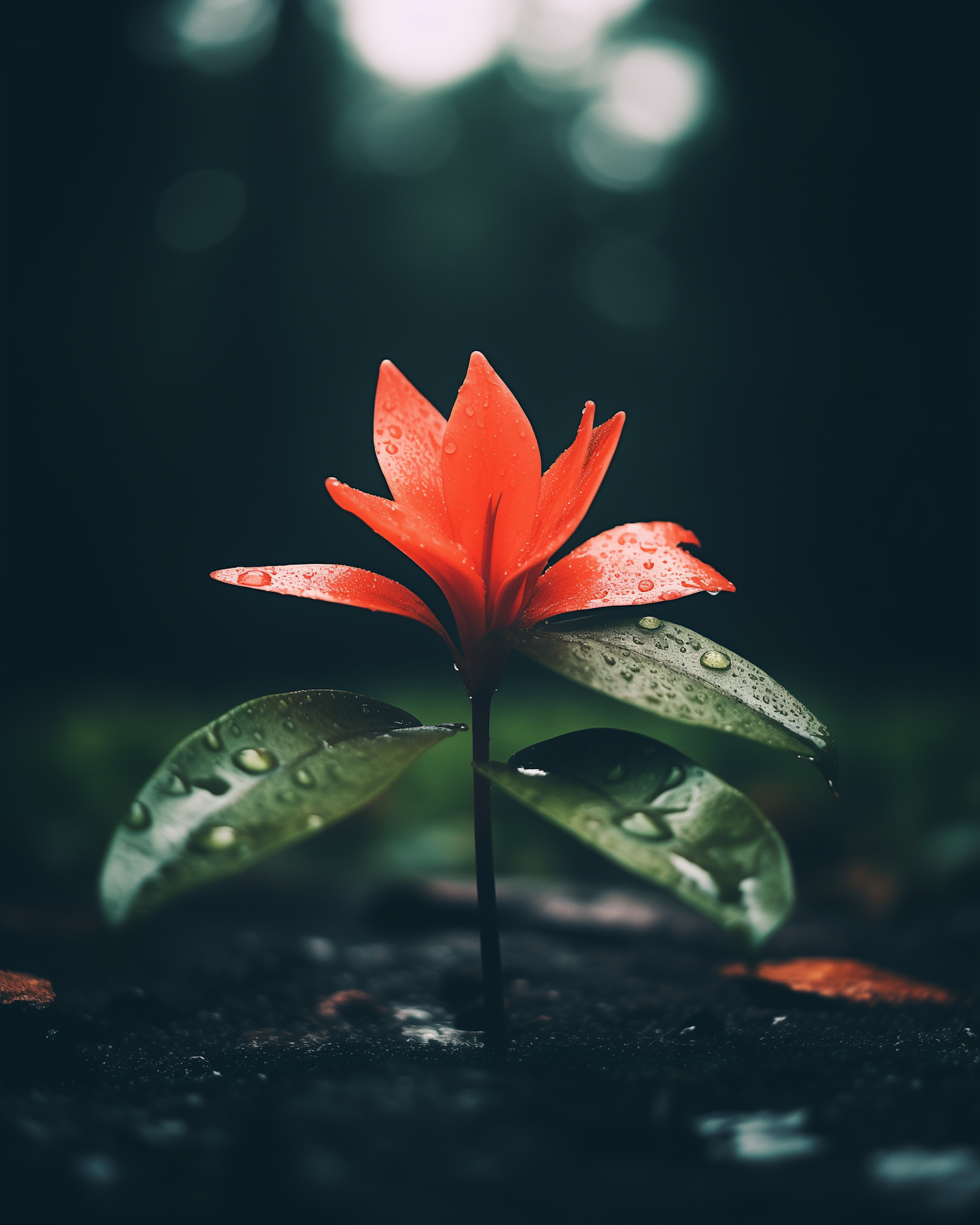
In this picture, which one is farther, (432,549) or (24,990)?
(24,990)

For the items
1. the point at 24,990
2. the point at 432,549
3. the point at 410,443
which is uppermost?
the point at 410,443

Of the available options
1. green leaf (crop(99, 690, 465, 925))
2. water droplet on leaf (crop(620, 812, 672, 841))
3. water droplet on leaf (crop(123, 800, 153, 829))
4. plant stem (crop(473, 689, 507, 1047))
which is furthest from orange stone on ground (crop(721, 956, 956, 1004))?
water droplet on leaf (crop(123, 800, 153, 829))

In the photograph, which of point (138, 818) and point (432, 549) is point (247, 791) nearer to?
point (138, 818)

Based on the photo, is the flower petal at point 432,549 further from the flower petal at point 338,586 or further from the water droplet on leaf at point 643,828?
the water droplet on leaf at point 643,828

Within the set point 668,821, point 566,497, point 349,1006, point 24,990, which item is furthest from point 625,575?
point 24,990

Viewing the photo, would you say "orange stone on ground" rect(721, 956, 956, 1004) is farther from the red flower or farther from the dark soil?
the red flower

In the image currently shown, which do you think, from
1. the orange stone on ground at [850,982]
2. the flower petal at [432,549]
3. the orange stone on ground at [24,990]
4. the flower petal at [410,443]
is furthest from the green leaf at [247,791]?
the orange stone on ground at [850,982]
